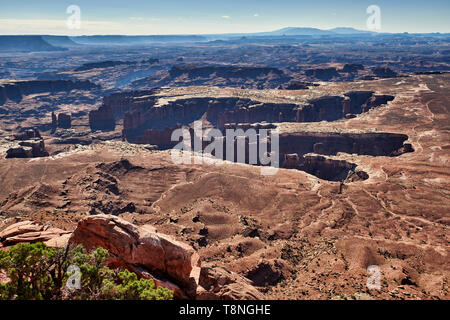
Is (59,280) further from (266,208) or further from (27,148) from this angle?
(27,148)

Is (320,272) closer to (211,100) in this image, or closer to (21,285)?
(21,285)

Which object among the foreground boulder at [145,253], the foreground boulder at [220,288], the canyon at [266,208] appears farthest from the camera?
the canyon at [266,208]

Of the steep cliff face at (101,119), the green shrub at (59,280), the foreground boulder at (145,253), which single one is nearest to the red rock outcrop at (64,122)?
the steep cliff face at (101,119)

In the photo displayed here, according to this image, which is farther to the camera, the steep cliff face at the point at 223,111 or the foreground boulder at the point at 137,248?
the steep cliff face at the point at 223,111

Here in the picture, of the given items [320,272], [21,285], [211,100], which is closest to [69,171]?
[320,272]

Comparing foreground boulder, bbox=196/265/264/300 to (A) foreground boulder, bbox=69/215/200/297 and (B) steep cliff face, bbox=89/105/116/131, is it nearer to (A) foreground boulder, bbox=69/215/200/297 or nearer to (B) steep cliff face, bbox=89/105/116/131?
(A) foreground boulder, bbox=69/215/200/297

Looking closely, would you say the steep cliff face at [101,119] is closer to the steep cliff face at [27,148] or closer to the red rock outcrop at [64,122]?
the red rock outcrop at [64,122]

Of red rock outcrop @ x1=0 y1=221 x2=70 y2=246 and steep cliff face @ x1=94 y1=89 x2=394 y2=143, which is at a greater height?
steep cliff face @ x1=94 y1=89 x2=394 y2=143

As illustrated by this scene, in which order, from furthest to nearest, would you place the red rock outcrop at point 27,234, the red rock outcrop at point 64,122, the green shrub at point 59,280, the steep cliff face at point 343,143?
the red rock outcrop at point 64,122
the steep cliff face at point 343,143
the red rock outcrop at point 27,234
the green shrub at point 59,280

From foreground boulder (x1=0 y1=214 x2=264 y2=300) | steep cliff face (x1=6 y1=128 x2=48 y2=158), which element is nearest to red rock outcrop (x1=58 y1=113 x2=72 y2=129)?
steep cliff face (x1=6 y1=128 x2=48 y2=158)

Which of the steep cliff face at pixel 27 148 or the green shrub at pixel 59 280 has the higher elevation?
the green shrub at pixel 59 280
